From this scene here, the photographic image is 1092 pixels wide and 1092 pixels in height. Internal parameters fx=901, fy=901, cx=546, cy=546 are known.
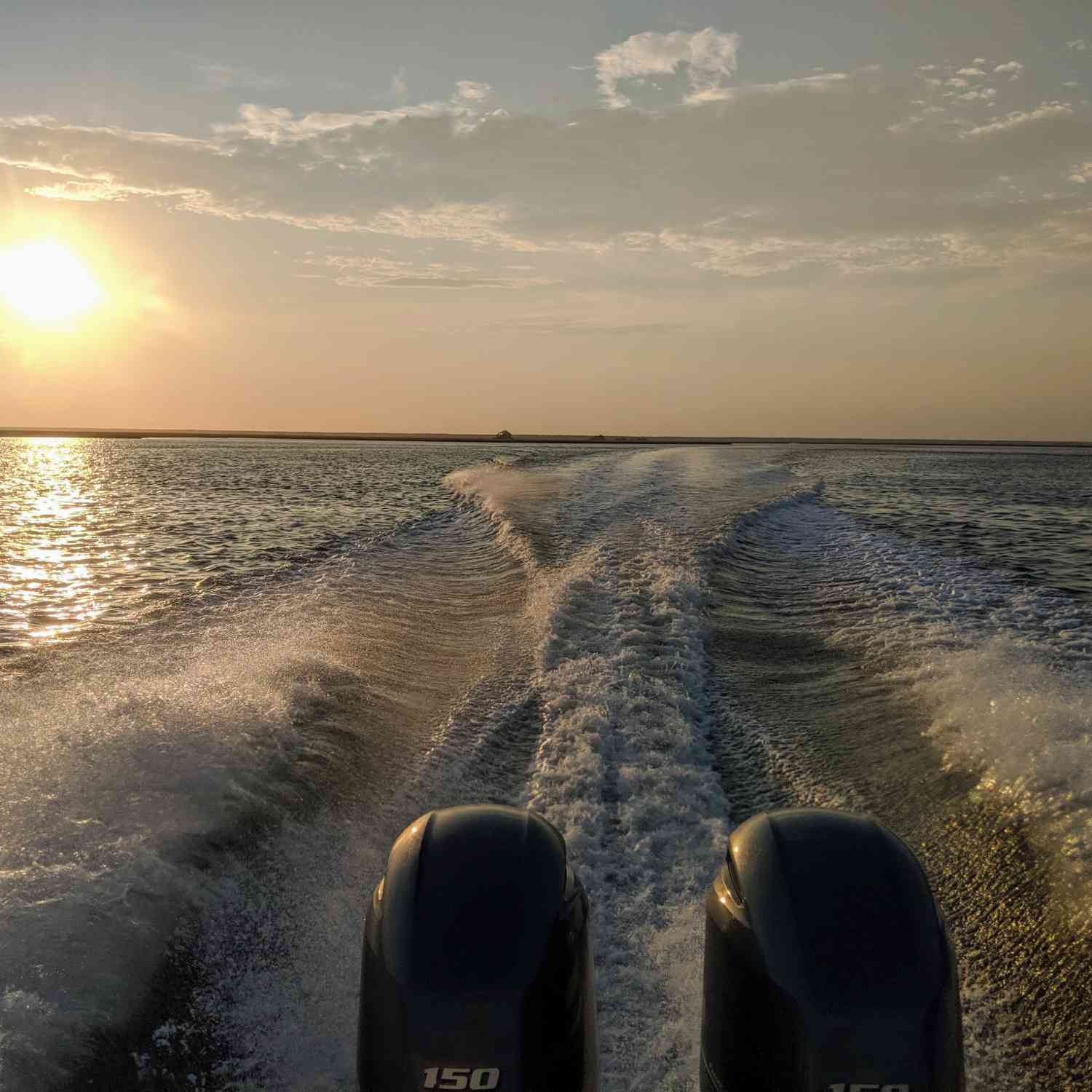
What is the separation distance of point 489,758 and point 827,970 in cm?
313

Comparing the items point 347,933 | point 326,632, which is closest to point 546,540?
point 326,632

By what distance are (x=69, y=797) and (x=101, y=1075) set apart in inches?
57.3

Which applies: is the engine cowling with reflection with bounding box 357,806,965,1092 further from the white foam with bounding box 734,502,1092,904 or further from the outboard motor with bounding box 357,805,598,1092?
the white foam with bounding box 734,502,1092,904

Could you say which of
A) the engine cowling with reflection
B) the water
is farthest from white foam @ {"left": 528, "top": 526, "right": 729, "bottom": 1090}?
the engine cowling with reflection

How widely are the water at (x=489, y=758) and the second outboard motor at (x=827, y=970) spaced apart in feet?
2.41

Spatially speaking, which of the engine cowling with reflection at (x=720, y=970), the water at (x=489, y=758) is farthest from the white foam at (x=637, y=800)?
the engine cowling with reflection at (x=720, y=970)

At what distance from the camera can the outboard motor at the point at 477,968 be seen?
1.94m

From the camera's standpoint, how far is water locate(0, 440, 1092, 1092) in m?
2.74

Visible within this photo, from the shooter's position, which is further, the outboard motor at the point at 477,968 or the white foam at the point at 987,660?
the white foam at the point at 987,660

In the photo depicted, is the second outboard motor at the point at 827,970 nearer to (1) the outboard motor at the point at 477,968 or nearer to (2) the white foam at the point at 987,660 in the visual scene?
(1) the outboard motor at the point at 477,968

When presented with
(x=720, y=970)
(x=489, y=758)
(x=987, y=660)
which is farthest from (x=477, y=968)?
(x=987, y=660)

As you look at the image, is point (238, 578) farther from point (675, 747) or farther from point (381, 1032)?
point (381, 1032)

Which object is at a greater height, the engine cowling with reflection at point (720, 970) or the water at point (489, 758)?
the engine cowling with reflection at point (720, 970)

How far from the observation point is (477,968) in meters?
1.98
